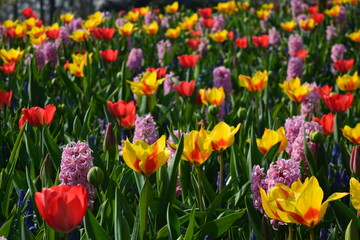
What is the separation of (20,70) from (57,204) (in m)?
3.28

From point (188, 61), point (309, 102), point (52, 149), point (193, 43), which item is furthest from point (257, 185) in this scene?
point (193, 43)

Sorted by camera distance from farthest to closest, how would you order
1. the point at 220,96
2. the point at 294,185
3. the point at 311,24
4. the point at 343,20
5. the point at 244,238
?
the point at 343,20 → the point at 311,24 → the point at 220,96 → the point at 244,238 → the point at 294,185

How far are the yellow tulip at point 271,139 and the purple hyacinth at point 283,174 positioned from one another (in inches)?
16.2

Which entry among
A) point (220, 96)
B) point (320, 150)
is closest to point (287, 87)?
point (220, 96)

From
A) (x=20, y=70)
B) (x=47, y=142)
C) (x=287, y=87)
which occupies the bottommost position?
(x=20, y=70)

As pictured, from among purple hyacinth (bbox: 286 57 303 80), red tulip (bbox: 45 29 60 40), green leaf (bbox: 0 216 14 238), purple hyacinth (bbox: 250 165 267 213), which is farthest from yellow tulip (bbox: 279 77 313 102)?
red tulip (bbox: 45 29 60 40)

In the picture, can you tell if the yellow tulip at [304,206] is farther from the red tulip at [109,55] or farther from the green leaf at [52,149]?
the red tulip at [109,55]

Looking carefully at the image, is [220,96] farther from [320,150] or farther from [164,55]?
[164,55]

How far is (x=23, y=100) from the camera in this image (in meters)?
3.34

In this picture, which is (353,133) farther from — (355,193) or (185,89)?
(185,89)

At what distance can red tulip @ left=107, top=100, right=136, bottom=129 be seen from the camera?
2.43 meters

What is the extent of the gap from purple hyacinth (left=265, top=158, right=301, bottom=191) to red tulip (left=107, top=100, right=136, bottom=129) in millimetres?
998

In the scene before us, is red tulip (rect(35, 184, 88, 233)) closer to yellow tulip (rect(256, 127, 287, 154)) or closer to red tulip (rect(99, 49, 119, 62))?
yellow tulip (rect(256, 127, 287, 154))

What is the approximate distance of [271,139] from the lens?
199 centimetres
